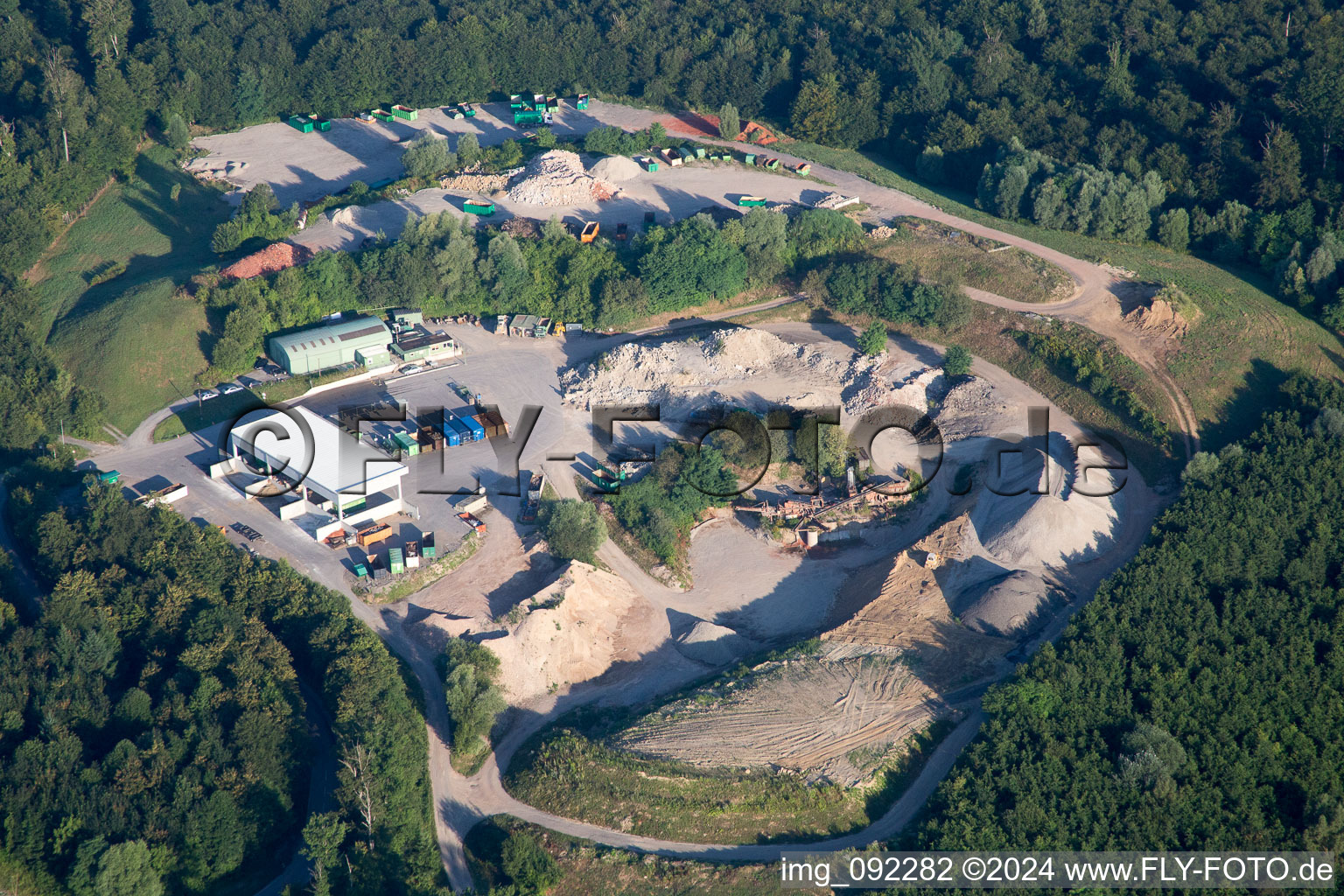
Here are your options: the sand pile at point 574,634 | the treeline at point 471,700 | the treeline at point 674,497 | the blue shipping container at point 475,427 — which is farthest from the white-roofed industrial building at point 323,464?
the treeline at point 674,497

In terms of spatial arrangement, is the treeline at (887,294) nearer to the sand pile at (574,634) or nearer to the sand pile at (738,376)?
the sand pile at (738,376)

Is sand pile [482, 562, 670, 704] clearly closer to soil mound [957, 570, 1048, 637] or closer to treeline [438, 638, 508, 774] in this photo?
treeline [438, 638, 508, 774]

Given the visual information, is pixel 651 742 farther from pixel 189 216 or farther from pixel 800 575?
pixel 189 216

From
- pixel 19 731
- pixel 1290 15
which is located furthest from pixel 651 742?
pixel 1290 15

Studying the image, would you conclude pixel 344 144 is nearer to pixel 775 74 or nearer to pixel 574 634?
pixel 775 74

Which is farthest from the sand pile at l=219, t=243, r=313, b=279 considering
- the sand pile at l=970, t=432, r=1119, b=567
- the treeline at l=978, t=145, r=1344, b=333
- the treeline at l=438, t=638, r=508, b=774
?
the treeline at l=978, t=145, r=1344, b=333

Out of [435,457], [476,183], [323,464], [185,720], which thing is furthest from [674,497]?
[476,183]
